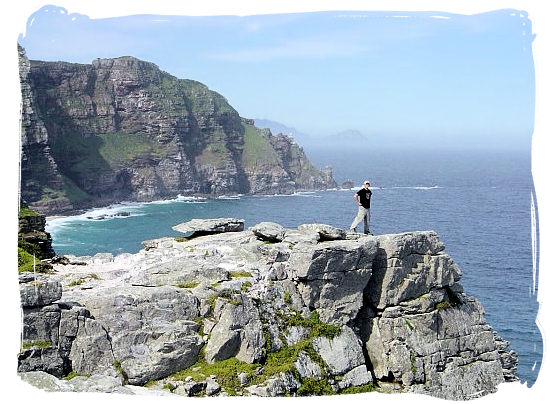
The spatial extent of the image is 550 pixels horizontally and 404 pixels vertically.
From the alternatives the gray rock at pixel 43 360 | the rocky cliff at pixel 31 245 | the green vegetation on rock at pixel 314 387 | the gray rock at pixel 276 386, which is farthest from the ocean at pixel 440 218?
the rocky cliff at pixel 31 245

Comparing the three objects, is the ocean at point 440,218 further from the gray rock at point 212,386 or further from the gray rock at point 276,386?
the gray rock at point 212,386

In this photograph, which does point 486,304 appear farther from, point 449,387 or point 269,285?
point 269,285

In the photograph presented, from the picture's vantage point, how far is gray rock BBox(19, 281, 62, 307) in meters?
13.5

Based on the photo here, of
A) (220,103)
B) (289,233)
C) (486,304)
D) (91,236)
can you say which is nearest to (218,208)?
(91,236)

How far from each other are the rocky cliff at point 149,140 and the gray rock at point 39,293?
127823 mm

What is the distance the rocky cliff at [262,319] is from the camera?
1417 cm

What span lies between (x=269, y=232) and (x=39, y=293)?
927 centimetres

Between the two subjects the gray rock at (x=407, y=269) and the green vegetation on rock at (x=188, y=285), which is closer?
the green vegetation on rock at (x=188, y=285)

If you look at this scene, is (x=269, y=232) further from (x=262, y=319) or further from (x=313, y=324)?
(x=262, y=319)

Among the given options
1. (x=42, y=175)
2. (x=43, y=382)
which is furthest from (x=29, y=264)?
(x=42, y=175)

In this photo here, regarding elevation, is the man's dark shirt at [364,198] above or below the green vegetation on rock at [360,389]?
above

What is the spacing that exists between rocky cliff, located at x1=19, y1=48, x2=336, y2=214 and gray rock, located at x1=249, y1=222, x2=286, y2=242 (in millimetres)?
122264

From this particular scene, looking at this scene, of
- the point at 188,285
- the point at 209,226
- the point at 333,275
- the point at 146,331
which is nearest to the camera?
the point at 146,331

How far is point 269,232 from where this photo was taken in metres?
21.1
